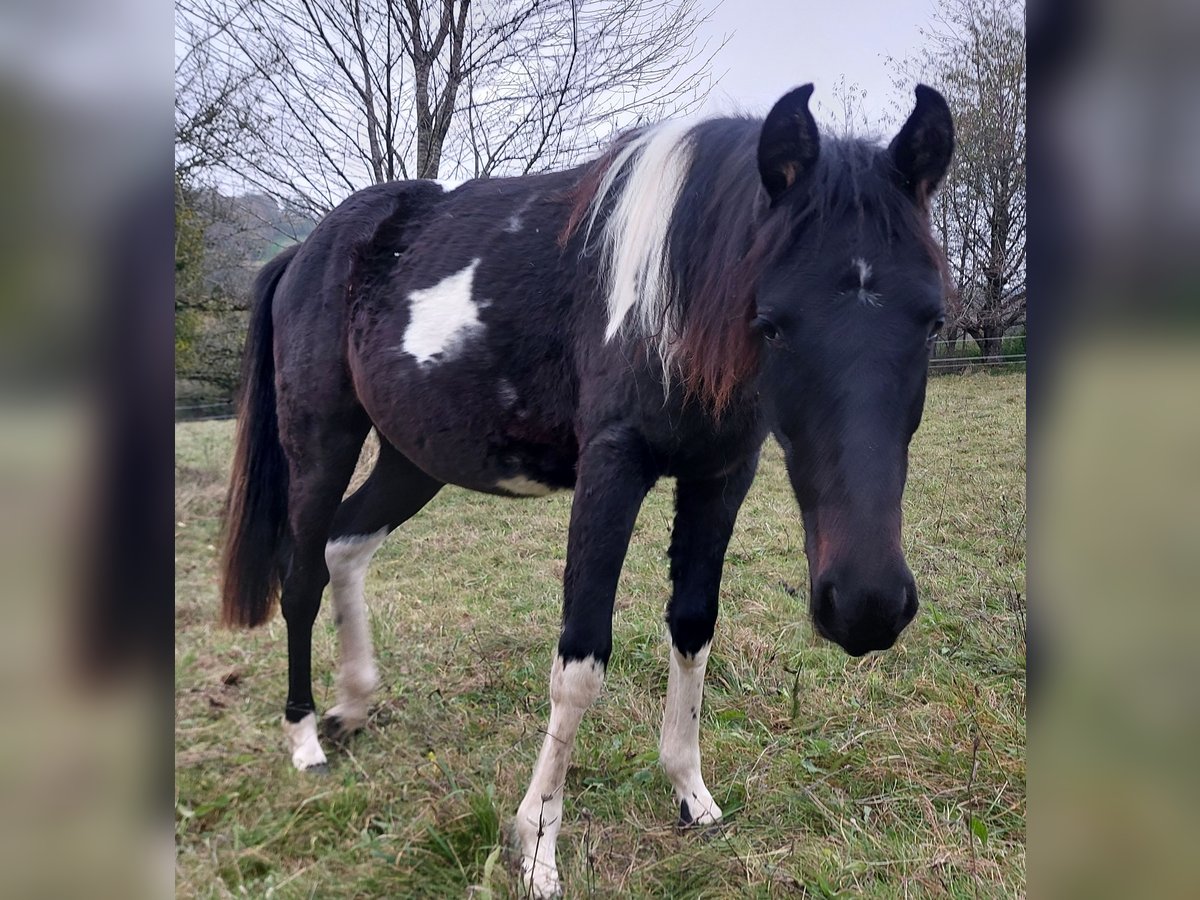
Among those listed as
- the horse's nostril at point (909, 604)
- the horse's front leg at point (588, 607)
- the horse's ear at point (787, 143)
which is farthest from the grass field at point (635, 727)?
the horse's ear at point (787, 143)

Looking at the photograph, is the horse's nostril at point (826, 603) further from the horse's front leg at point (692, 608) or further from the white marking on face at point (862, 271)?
the horse's front leg at point (692, 608)

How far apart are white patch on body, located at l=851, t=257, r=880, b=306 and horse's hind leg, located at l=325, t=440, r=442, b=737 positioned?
159 centimetres

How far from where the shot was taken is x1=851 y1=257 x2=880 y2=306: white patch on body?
1.13m

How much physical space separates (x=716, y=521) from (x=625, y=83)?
1.19 m

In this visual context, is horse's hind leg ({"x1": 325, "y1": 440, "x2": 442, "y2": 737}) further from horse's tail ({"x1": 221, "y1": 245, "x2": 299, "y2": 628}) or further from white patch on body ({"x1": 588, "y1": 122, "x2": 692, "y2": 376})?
white patch on body ({"x1": 588, "y1": 122, "x2": 692, "y2": 376})

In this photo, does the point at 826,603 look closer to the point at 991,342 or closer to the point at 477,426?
the point at 991,342

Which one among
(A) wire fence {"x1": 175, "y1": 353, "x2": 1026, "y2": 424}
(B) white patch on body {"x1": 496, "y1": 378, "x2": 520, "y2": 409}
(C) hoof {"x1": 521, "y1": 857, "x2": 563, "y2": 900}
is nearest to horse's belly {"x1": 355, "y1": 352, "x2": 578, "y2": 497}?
(B) white patch on body {"x1": 496, "y1": 378, "x2": 520, "y2": 409}

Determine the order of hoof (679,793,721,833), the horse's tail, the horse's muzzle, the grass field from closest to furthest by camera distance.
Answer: the horse's muzzle, the grass field, hoof (679,793,721,833), the horse's tail

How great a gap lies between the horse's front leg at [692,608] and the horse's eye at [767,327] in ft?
2.02

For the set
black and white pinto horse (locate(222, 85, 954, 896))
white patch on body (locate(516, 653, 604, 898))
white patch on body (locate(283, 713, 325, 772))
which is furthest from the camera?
white patch on body (locate(283, 713, 325, 772))

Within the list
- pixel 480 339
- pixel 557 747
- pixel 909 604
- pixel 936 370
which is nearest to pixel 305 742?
pixel 557 747

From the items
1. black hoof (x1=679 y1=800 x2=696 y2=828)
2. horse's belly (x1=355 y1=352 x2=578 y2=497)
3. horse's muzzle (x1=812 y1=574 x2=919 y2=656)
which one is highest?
horse's belly (x1=355 y1=352 x2=578 y2=497)

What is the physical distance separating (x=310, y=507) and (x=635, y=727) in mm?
1147

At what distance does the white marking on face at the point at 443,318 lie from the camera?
186 cm
